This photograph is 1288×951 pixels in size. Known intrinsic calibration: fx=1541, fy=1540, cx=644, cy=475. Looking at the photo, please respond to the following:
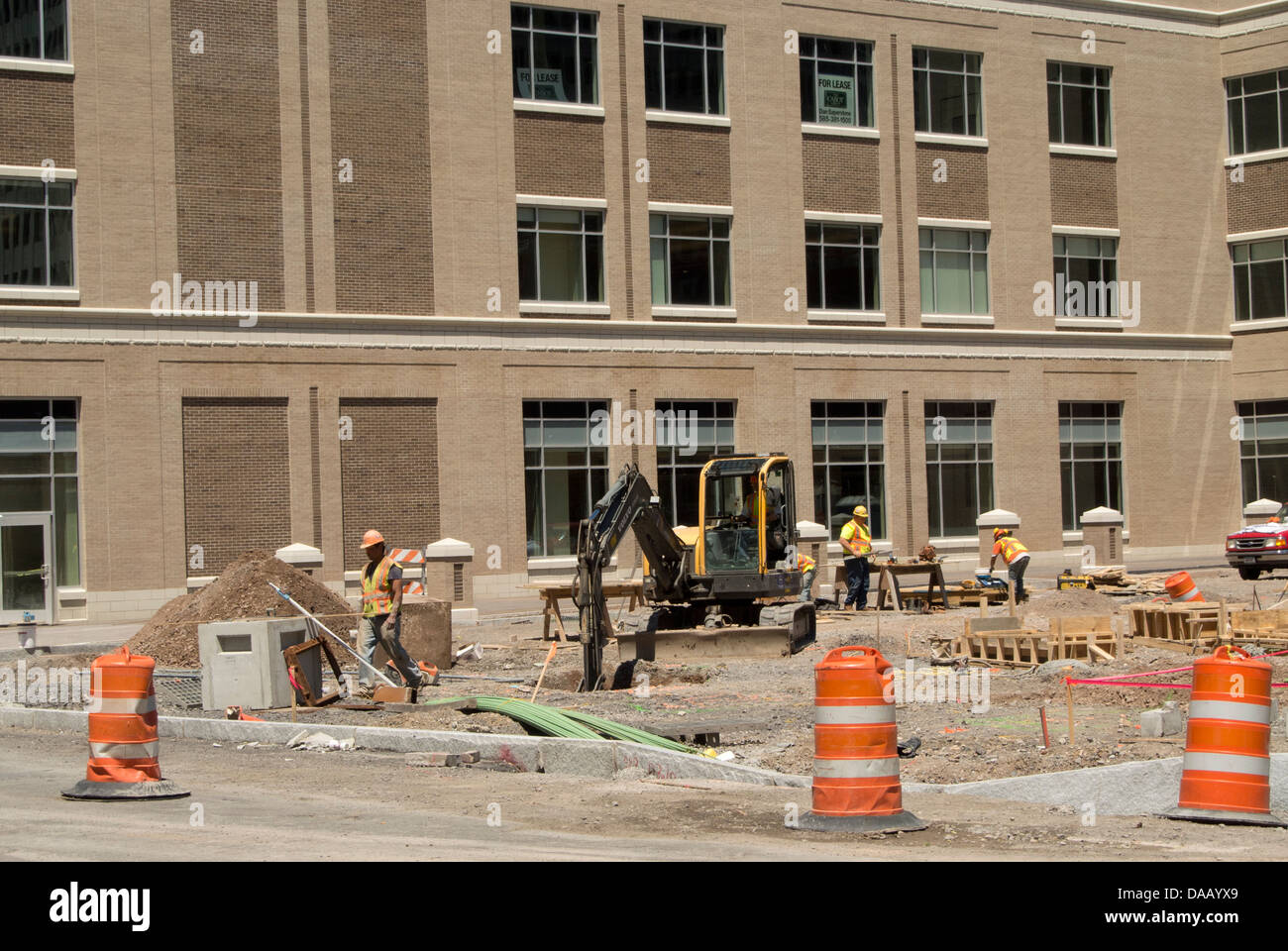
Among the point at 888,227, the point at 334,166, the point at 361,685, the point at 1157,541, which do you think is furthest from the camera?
the point at 1157,541

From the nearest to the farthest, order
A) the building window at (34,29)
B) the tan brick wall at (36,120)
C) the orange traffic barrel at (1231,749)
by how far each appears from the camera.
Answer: the orange traffic barrel at (1231,749) → the tan brick wall at (36,120) → the building window at (34,29)

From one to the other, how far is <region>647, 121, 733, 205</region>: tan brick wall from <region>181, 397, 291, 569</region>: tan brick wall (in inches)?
419

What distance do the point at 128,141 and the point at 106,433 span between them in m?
6.03

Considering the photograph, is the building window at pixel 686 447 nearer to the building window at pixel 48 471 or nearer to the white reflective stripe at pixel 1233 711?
the building window at pixel 48 471

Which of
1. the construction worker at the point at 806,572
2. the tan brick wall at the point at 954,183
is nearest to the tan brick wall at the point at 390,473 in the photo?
the construction worker at the point at 806,572

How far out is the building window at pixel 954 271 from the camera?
40281mm

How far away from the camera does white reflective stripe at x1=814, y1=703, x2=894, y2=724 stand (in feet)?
31.9

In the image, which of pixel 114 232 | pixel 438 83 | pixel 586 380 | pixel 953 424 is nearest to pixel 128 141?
pixel 114 232

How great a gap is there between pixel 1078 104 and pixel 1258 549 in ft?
49.1

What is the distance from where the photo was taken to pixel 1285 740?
13234 millimetres

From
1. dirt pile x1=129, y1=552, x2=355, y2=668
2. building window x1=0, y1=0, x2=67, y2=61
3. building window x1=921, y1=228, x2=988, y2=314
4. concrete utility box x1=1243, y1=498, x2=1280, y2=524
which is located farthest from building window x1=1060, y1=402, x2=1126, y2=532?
building window x1=0, y1=0, x2=67, y2=61

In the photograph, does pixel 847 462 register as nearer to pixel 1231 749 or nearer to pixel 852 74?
pixel 852 74

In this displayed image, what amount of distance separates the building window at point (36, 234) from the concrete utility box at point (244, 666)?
A: 17028mm
